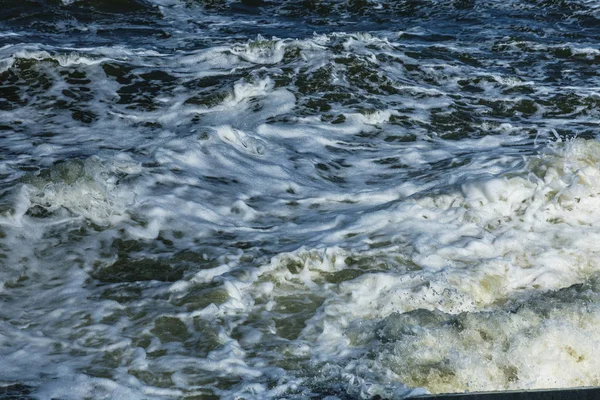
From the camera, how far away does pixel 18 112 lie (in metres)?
7.56

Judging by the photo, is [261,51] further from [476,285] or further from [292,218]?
[476,285]

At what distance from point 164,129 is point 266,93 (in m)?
1.51

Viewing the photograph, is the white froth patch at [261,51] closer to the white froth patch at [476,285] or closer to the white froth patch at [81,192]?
the white froth patch at [81,192]

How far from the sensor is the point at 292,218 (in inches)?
219

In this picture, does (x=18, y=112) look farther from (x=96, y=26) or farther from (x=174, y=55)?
(x=96, y=26)

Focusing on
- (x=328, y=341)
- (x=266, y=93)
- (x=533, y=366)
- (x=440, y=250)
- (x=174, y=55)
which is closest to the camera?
(x=533, y=366)

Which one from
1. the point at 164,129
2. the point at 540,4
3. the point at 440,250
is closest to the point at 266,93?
the point at 164,129

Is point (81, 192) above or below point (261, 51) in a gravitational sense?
below

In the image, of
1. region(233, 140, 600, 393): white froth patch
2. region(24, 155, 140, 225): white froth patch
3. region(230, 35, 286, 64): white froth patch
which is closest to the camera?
region(233, 140, 600, 393): white froth patch

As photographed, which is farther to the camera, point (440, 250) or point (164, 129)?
point (164, 129)

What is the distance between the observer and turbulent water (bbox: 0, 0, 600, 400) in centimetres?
373

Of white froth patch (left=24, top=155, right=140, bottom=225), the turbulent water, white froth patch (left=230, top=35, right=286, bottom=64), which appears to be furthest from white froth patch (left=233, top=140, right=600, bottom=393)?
white froth patch (left=230, top=35, right=286, bottom=64)

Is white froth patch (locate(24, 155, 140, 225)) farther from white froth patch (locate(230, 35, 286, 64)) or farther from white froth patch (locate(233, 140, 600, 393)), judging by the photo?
white froth patch (locate(230, 35, 286, 64))

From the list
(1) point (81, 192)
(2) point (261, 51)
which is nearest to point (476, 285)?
(1) point (81, 192)
